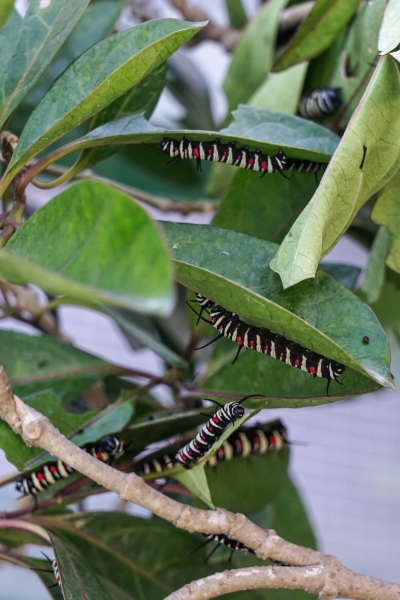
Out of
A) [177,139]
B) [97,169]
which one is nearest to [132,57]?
[177,139]

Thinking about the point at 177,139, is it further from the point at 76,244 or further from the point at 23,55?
the point at 76,244

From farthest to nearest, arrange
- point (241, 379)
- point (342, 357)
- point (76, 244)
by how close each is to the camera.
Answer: point (241, 379)
point (342, 357)
point (76, 244)

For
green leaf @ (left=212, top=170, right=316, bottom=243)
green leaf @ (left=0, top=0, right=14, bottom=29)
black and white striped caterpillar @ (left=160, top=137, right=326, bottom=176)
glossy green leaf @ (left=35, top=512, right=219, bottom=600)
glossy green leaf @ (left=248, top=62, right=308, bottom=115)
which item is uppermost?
green leaf @ (left=0, top=0, right=14, bottom=29)

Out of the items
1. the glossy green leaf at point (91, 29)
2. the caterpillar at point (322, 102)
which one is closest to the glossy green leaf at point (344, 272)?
the caterpillar at point (322, 102)

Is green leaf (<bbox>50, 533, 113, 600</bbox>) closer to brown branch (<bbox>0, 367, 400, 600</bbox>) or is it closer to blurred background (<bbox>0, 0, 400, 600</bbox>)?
brown branch (<bbox>0, 367, 400, 600</bbox>)

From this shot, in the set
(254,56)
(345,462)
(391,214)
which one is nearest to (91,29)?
(254,56)

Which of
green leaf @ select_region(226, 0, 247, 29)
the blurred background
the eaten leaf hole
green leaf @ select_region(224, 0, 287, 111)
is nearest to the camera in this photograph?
the eaten leaf hole

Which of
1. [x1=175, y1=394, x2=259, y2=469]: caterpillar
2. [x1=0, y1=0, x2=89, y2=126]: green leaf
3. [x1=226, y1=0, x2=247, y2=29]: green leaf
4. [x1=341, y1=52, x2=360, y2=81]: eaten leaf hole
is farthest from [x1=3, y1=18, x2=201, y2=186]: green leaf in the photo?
[x1=226, y1=0, x2=247, y2=29]: green leaf
